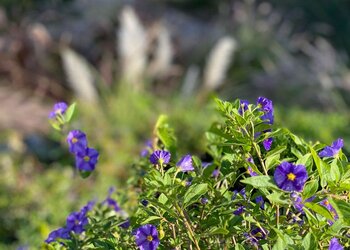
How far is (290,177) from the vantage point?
4.23ft

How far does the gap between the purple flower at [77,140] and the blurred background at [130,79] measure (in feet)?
4.74

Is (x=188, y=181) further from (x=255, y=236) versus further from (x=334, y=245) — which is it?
(x=334, y=245)

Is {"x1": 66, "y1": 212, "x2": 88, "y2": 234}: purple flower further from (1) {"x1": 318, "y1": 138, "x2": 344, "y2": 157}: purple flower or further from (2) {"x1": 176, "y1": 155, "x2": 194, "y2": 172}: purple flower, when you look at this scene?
(1) {"x1": 318, "y1": 138, "x2": 344, "y2": 157}: purple flower

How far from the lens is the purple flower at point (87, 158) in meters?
1.79

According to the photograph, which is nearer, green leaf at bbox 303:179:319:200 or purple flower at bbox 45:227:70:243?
green leaf at bbox 303:179:319:200

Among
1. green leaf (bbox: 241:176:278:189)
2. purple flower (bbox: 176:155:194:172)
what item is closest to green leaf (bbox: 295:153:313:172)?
green leaf (bbox: 241:176:278:189)

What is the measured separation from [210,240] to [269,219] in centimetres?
16

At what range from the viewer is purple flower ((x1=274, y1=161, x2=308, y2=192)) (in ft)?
4.20

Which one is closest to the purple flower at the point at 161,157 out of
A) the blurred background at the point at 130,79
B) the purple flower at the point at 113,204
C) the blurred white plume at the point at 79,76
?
the purple flower at the point at 113,204

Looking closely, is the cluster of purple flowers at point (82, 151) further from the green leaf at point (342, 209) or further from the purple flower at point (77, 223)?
the green leaf at point (342, 209)

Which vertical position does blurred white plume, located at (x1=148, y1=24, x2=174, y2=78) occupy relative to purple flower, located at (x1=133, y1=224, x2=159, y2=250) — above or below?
above

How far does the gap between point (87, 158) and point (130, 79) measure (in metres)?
5.29

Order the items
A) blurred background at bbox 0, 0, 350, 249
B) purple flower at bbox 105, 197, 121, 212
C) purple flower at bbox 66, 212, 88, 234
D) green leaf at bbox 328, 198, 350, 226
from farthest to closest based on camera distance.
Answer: blurred background at bbox 0, 0, 350, 249, purple flower at bbox 105, 197, 121, 212, purple flower at bbox 66, 212, 88, 234, green leaf at bbox 328, 198, 350, 226

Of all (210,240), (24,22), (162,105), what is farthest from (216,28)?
(210,240)
